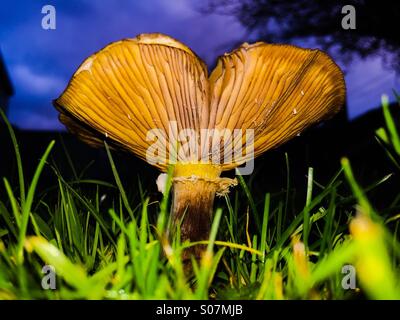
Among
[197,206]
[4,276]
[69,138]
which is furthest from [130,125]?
[69,138]
